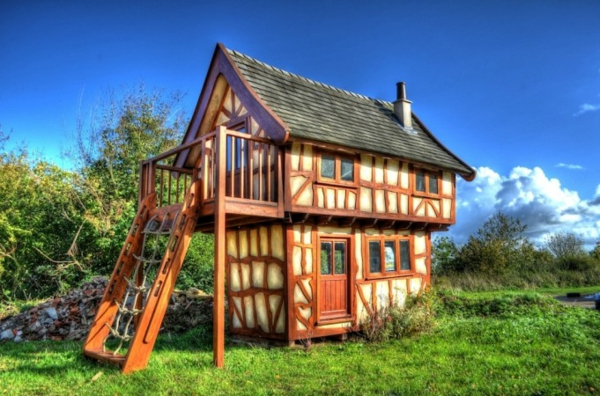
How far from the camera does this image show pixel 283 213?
949 centimetres

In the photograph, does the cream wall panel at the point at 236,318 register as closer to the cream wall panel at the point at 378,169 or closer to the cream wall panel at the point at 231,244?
the cream wall panel at the point at 231,244

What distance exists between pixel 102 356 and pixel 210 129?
6.02 meters

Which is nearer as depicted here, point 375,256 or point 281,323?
point 281,323

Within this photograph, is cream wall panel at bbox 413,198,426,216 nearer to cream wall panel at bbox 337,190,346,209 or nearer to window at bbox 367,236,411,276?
window at bbox 367,236,411,276

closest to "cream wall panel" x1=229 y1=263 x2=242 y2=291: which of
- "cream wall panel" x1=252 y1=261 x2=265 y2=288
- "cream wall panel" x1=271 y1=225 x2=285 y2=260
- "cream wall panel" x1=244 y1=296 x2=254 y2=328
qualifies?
"cream wall panel" x1=244 y1=296 x2=254 y2=328

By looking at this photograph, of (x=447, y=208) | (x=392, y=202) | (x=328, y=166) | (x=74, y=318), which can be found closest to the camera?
(x=328, y=166)

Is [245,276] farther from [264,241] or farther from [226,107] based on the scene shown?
[226,107]

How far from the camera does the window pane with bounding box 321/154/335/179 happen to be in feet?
34.4

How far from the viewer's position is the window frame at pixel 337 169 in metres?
10.4

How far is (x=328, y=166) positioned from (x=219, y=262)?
3619mm

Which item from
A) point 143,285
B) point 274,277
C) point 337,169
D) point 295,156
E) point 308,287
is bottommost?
point 308,287

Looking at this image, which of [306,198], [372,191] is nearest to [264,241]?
[306,198]

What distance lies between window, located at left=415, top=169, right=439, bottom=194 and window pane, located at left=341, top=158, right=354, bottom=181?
8.08 feet

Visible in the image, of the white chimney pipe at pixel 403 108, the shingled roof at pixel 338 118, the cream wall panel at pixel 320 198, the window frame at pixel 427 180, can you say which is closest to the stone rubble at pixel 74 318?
the cream wall panel at pixel 320 198
